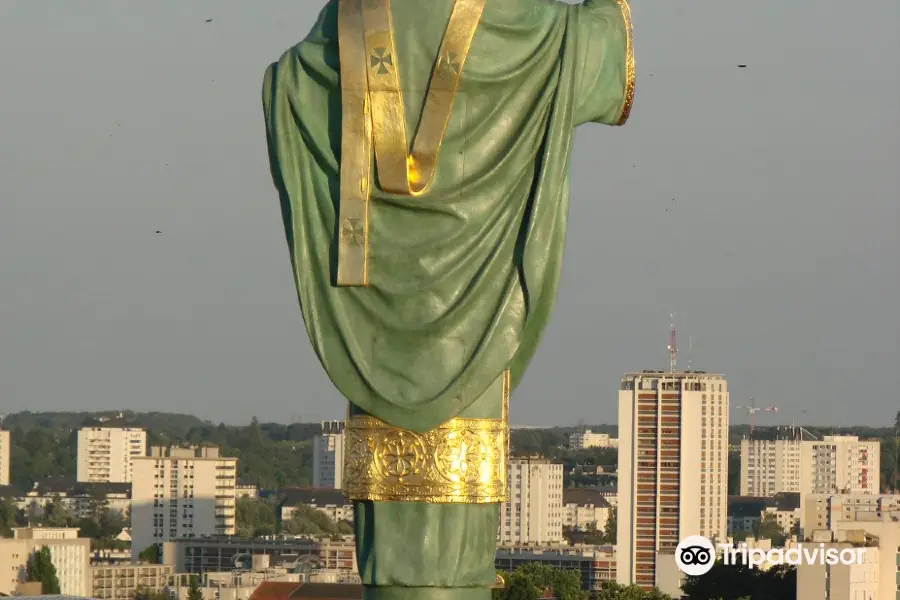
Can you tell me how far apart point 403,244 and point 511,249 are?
0.96 ft

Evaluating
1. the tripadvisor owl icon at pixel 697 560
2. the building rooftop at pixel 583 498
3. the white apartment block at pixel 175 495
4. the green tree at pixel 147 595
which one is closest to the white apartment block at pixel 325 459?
the building rooftop at pixel 583 498

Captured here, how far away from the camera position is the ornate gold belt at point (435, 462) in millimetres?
6684

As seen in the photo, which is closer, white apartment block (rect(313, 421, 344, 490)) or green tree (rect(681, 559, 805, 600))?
green tree (rect(681, 559, 805, 600))

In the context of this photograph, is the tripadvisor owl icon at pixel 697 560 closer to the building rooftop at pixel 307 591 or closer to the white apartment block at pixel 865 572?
the white apartment block at pixel 865 572

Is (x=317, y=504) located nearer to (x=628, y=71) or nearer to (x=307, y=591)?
(x=307, y=591)

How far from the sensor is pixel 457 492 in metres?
6.67

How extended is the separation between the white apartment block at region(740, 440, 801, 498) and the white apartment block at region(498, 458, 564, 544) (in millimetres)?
28297

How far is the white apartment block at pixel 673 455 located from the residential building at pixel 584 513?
25.4 metres

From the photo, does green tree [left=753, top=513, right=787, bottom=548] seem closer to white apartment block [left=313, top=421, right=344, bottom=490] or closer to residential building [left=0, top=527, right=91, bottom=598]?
white apartment block [left=313, top=421, right=344, bottom=490]

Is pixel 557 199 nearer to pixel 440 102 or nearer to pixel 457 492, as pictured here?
pixel 440 102

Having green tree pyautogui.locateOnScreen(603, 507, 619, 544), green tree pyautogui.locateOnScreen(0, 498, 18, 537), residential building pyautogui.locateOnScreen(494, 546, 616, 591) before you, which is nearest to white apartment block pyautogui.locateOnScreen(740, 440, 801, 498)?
green tree pyautogui.locateOnScreen(603, 507, 619, 544)

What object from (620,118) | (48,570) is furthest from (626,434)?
(620,118)

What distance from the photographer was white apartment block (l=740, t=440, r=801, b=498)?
17050 centimetres

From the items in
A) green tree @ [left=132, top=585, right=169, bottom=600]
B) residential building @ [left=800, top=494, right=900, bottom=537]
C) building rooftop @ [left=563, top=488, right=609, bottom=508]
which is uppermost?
residential building @ [left=800, top=494, right=900, bottom=537]
